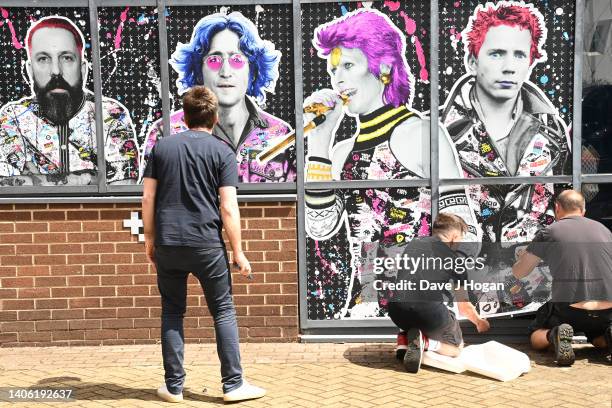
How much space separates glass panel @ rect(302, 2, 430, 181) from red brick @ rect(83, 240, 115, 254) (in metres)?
1.63

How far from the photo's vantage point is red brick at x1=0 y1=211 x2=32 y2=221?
6992 millimetres

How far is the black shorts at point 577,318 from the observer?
633 centimetres

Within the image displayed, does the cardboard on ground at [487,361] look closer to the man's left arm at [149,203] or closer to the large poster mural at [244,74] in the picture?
the large poster mural at [244,74]

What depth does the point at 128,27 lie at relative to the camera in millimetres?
6895

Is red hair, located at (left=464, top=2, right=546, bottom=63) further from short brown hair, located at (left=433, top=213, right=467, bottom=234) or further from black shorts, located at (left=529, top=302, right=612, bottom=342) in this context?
black shorts, located at (left=529, top=302, right=612, bottom=342)

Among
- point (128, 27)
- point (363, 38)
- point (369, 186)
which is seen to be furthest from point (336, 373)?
point (128, 27)

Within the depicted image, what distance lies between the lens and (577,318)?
20.9 ft

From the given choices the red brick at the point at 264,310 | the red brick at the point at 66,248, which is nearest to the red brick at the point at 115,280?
the red brick at the point at 66,248

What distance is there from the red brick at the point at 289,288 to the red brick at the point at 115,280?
118cm

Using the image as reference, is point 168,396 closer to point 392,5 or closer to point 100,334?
point 100,334

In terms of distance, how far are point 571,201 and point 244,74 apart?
102 inches

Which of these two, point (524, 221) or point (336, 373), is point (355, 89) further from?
point (336, 373)

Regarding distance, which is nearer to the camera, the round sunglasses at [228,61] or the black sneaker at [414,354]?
the black sneaker at [414,354]

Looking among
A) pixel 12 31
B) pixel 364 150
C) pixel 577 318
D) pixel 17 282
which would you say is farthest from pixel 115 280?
pixel 577 318
